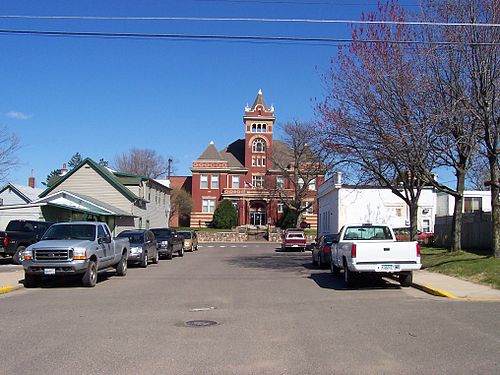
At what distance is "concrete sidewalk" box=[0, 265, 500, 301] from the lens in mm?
13570

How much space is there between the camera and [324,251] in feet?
75.0

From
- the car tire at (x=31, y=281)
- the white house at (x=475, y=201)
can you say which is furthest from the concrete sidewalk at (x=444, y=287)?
the white house at (x=475, y=201)

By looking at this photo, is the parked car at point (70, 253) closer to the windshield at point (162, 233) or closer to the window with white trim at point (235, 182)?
the windshield at point (162, 233)

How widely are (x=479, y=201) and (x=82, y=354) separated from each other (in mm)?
40580

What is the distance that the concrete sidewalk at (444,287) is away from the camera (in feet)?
44.5

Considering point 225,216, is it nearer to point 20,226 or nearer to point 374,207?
point 374,207

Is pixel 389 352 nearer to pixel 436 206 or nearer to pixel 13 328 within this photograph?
pixel 13 328

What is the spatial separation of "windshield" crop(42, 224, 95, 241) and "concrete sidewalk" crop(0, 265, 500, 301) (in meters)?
1.71

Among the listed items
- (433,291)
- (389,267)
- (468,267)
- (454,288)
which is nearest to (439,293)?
(433,291)

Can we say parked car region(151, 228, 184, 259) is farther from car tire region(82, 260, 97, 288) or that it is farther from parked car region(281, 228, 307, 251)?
car tire region(82, 260, 97, 288)

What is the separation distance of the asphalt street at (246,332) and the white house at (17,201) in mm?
22609

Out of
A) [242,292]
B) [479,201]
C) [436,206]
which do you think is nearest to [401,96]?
[242,292]

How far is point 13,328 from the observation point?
9.57m

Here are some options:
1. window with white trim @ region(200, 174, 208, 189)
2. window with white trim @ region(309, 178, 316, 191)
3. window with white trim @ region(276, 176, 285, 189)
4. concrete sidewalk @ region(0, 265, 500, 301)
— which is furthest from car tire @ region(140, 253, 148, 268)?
window with white trim @ region(200, 174, 208, 189)
